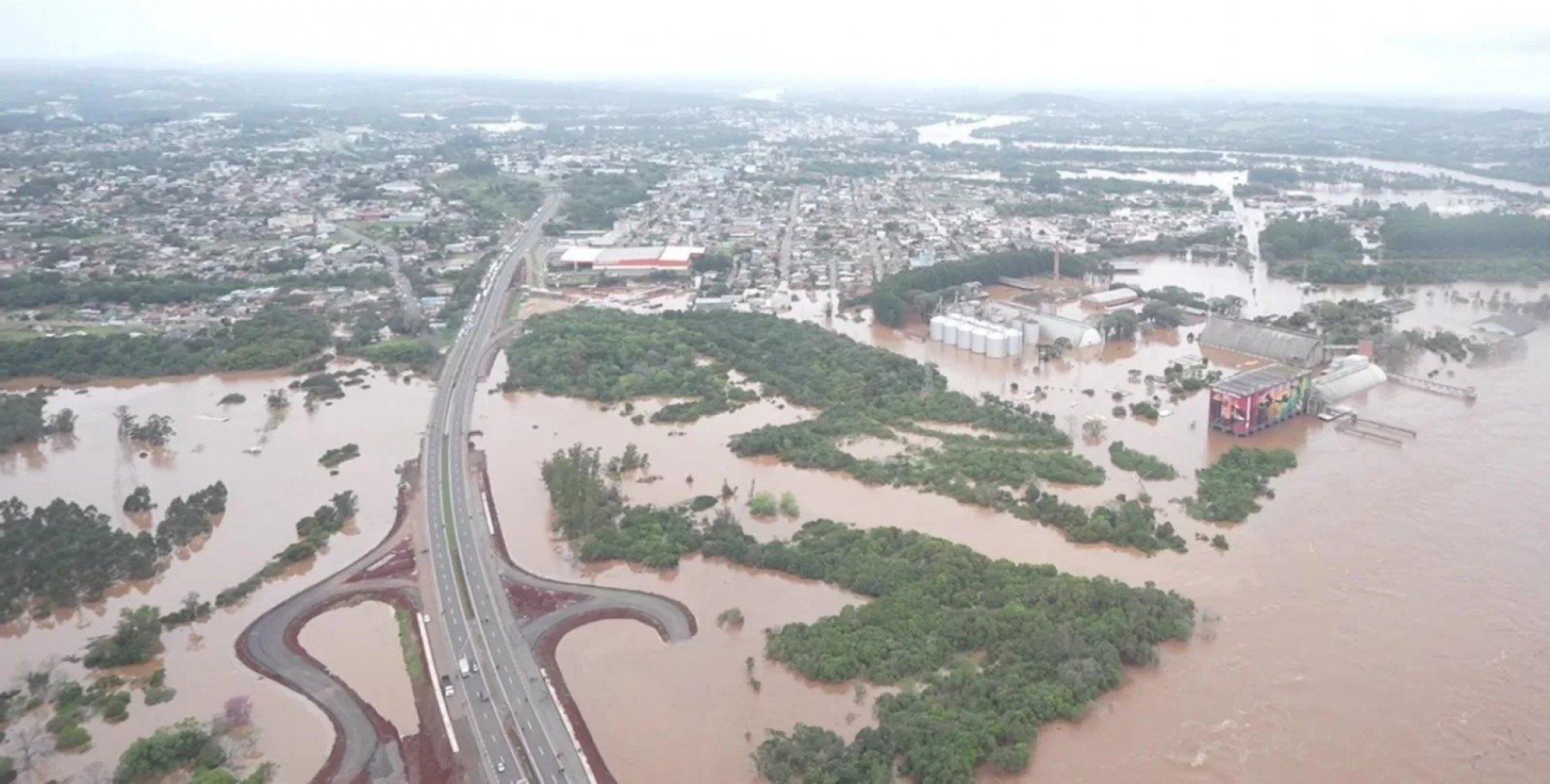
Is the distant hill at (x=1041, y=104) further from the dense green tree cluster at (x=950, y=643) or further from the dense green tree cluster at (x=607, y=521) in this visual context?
the dense green tree cluster at (x=950, y=643)

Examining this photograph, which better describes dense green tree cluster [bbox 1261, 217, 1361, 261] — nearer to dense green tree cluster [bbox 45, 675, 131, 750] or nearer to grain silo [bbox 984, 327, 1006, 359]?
grain silo [bbox 984, 327, 1006, 359]

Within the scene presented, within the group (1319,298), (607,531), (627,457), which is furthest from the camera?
(1319,298)

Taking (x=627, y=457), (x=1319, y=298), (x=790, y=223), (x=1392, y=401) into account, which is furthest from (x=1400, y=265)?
(x=627, y=457)

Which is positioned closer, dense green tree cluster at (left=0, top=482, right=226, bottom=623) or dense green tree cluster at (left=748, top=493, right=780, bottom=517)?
dense green tree cluster at (left=0, top=482, right=226, bottom=623)

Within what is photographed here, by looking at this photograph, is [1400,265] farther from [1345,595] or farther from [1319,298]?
[1345,595]

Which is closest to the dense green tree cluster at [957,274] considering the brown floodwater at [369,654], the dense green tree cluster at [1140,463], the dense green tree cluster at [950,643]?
the dense green tree cluster at [1140,463]

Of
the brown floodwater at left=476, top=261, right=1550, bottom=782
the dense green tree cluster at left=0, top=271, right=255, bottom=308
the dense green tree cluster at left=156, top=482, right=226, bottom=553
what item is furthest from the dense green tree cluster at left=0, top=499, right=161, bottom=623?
the dense green tree cluster at left=0, top=271, right=255, bottom=308
